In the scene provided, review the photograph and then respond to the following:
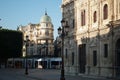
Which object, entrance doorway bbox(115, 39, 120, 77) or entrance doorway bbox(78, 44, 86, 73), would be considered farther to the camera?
entrance doorway bbox(78, 44, 86, 73)

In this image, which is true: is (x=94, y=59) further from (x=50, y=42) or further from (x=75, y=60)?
(x=50, y=42)

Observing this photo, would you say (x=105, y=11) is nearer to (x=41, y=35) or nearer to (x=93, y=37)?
(x=93, y=37)

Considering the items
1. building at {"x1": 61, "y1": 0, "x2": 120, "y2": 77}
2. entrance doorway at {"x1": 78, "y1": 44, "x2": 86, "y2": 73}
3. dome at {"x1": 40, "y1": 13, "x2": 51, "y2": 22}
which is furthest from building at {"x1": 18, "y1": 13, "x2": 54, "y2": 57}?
entrance doorway at {"x1": 78, "y1": 44, "x2": 86, "y2": 73}

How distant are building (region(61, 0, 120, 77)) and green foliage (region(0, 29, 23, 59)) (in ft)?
154

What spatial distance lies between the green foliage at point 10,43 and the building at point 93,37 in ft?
154

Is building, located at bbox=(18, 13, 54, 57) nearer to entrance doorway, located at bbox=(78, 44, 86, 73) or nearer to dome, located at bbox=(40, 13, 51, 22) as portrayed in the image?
dome, located at bbox=(40, 13, 51, 22)

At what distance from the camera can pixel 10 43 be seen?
105 meters

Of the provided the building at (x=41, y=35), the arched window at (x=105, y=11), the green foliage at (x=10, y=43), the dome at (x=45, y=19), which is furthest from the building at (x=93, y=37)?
the dome at (x=45, y=19)

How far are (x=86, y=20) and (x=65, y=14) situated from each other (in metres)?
8.96

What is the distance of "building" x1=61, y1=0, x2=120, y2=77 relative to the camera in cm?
4031

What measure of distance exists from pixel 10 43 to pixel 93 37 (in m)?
61.4

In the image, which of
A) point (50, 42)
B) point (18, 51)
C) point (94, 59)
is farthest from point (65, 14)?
point (50, 42)

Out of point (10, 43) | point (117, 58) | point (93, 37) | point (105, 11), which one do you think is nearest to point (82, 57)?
point (93, 37)

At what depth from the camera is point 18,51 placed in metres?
107
